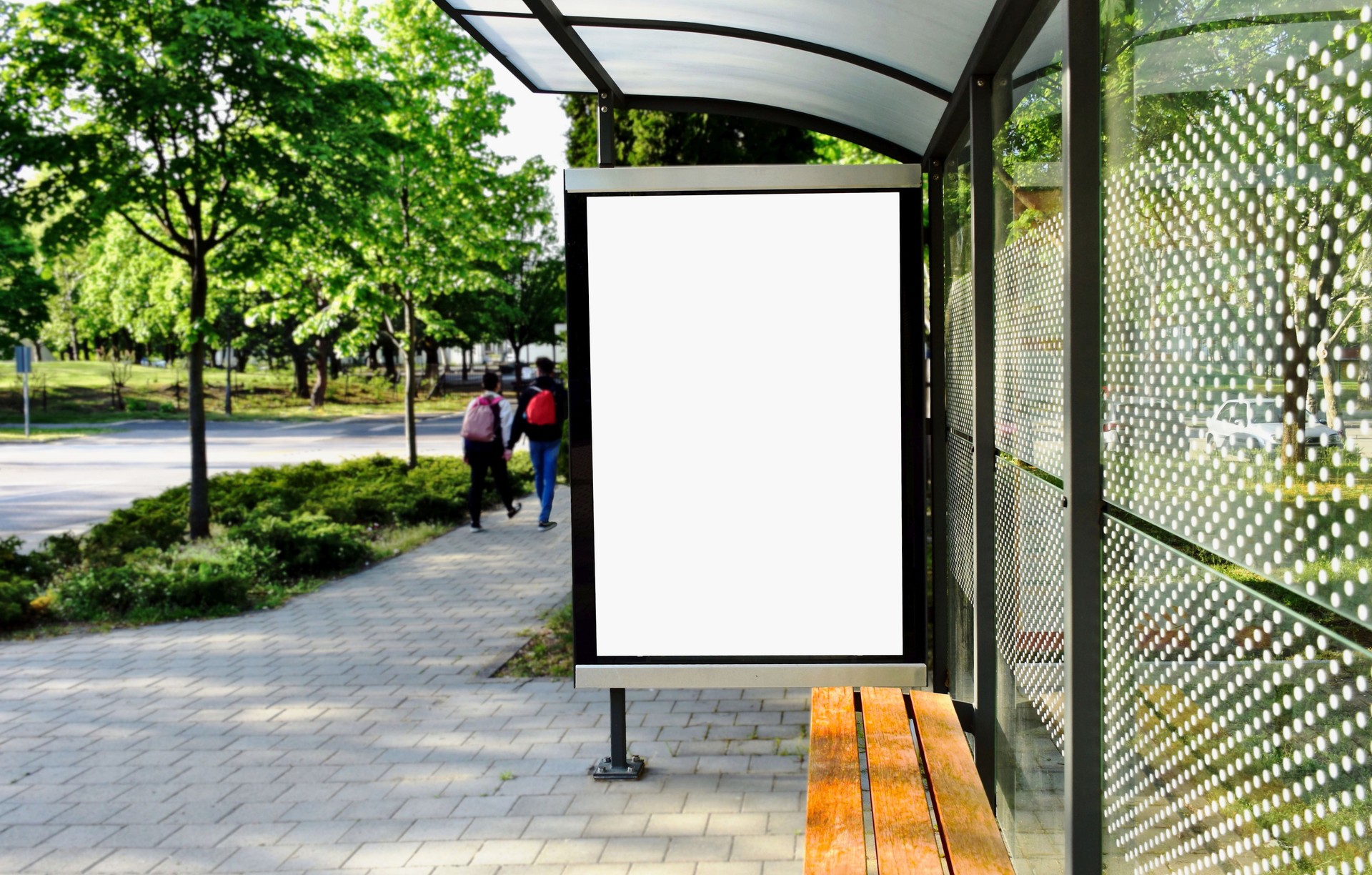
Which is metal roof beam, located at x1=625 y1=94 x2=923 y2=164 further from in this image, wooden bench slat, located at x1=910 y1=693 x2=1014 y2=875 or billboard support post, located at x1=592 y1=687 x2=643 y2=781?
billboard support post, located at x1=592 y1=687 x2=643 y2=781

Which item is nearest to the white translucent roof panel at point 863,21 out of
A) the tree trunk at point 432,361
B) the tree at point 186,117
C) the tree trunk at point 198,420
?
the tree at point 186,117

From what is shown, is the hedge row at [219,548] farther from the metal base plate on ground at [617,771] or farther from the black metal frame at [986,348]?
the black metal frame at [986,348]

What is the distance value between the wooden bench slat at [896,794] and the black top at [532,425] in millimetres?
9338

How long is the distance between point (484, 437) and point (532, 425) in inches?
23.5

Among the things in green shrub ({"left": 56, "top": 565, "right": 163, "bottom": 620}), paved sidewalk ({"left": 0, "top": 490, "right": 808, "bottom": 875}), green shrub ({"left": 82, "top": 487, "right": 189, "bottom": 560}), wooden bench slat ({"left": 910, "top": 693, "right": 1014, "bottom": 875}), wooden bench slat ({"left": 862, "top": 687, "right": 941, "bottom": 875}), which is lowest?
paved sidewalk ({"left": 0, "top": 490, "right": 808, "bottom": 875})

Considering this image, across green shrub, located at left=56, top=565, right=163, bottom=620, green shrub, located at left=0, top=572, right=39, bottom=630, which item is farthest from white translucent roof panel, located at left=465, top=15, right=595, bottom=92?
green shrub, located at left=0, top=572, right=39, bottom=630

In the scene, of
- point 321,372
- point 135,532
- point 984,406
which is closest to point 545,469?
point 135,532

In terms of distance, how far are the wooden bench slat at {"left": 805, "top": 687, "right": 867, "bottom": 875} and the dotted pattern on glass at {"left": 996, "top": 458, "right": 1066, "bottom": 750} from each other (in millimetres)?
576

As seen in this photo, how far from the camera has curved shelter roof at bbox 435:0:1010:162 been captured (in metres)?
3.66

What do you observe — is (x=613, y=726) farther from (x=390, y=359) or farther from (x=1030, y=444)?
(x=390, y=359)

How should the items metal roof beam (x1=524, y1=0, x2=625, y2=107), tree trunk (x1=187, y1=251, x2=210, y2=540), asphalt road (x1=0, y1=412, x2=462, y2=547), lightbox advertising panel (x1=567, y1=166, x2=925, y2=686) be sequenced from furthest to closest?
asphalt road (x1=0, y1=412, x2=462, y2=547)
tree trunk (x1=187, y1=251, x2=210, y2=540)
lightbox advertising panel (x1=567, y1=166, x2=925, y2=686)
metal roof beam (x1=524, y1=0, x2=625, y2=107)

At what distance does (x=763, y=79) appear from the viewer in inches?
191

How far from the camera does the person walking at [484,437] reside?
13.6m

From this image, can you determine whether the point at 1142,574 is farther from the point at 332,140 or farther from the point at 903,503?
the point at 332,140
